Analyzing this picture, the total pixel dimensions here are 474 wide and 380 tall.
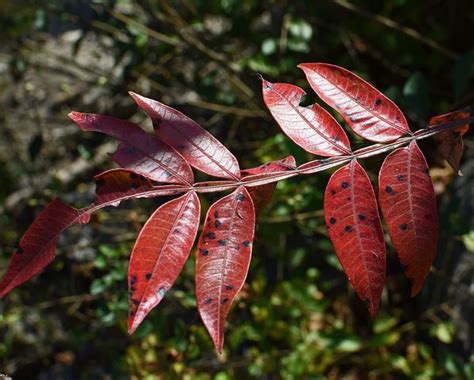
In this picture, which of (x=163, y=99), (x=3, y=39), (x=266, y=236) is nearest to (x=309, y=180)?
(x=266, y=236)

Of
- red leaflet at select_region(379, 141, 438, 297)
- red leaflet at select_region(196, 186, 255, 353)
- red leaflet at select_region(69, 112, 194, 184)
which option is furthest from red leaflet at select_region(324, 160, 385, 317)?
red leaflet at select_region(69, 112, 194, 184)

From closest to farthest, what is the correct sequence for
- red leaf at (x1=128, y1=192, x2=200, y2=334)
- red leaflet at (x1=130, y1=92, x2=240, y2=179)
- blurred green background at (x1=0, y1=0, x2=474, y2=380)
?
red leaf at (x1=128, y1=192, x2=200, y2=334) → red leaflet at (x1=130, y1=92, x2=240, y2=179) → blurred green background at (x1=0, y1=0, x2=474, y2=380)

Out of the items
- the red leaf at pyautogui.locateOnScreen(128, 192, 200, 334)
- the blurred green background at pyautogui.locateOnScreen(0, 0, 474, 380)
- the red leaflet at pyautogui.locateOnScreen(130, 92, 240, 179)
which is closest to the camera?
the red leaf at pyautogui.locateOnScreen(128, 192, 200, 334)

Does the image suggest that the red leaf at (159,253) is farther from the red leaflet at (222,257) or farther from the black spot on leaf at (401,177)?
the black spot on leaf at (401,177)

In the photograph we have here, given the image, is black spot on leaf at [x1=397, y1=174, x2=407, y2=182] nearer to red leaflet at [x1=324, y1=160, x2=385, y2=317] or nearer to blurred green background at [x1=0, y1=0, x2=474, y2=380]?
red leaflet at [x1=324, y1=160, x2=385, y2=317]

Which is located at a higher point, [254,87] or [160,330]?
[254,87]

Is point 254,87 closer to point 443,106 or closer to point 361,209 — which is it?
point 443,106

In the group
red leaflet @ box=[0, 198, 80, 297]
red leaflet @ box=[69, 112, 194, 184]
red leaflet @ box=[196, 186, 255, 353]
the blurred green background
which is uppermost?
red leaflet @ box=[69, 112, 194, 184]
